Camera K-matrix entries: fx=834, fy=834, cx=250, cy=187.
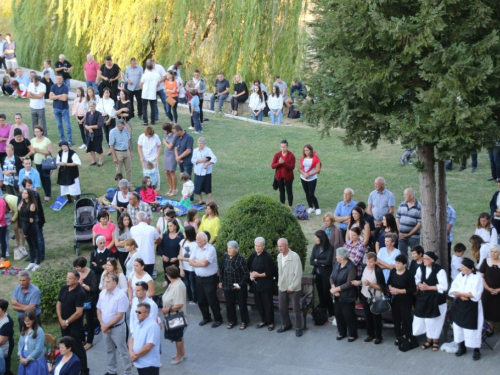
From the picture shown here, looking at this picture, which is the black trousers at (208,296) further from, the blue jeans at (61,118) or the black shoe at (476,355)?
the blue jeans at (61,118)

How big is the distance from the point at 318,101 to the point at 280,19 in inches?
576

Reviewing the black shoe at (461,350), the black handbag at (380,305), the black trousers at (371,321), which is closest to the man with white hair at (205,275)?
the black trousers at (371,321)

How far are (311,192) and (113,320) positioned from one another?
A: 6946 mm

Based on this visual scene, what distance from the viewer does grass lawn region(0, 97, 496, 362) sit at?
1722 centimetres

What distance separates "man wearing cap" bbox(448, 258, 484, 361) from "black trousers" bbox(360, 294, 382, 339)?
111 centimetres

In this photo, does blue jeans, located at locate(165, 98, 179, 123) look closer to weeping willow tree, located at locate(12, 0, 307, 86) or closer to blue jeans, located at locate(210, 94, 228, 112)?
blue jeans, located at locate(210, 94, 228, 112)

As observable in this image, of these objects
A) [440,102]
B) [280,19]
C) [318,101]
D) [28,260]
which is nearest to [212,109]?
[280,19]

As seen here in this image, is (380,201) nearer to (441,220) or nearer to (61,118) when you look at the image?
Result: (441,220)

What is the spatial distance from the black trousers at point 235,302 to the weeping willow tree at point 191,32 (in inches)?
568

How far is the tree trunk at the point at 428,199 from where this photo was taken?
12828 millimetres

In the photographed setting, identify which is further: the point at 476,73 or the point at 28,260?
the point at 28,260

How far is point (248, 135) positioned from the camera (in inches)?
980

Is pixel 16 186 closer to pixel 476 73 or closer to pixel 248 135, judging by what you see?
pixel 248 135

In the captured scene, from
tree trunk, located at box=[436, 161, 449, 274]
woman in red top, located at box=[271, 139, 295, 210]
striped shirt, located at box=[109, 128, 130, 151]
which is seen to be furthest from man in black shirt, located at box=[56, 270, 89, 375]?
striped shirt, located at box=[109, 128, 130, 151]
